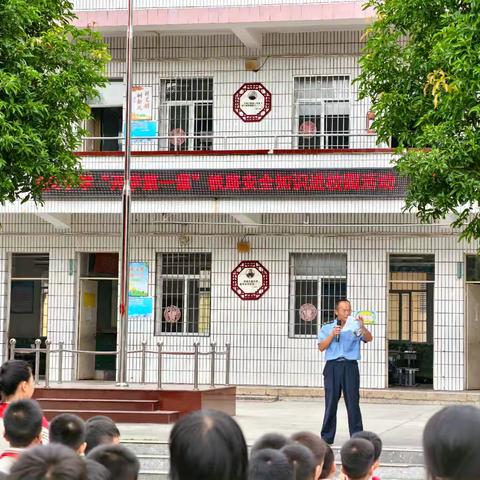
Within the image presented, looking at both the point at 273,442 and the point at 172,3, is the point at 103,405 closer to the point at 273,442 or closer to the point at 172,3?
the point at 172,3

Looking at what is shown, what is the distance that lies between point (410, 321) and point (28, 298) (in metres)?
8.50

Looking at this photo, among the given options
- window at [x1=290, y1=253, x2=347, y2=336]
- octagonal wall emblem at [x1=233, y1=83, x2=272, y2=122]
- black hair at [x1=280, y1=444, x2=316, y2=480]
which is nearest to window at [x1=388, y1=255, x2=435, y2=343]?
window at [x1=290, y1=253, x2=347, y2=336]

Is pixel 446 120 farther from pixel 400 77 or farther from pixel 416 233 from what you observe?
pixel 416 233

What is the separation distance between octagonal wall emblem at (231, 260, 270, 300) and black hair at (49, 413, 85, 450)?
17.9 m

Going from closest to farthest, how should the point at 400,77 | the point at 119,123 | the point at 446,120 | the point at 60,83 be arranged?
the point at 446,120, the point at 400,77, the point at 60,83, the point at 119,123

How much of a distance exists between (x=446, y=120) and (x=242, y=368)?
1101 centimetres

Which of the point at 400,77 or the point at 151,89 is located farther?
the point at 151,89

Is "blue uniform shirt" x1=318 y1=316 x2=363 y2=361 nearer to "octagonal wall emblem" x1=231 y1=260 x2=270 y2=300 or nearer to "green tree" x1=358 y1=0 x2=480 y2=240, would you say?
"green tree" x1=358 y1=0 x2=480 y2=240

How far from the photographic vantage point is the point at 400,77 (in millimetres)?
15867

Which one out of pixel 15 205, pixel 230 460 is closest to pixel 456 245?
pixel 15 205

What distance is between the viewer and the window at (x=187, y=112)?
2544 centimetres

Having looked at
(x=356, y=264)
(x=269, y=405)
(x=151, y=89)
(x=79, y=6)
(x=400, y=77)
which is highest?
(x=79, y=6)

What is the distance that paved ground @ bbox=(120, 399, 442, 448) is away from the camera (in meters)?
16.5

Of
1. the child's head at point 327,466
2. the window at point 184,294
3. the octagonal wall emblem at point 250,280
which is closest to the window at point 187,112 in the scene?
the window at point 184,294
